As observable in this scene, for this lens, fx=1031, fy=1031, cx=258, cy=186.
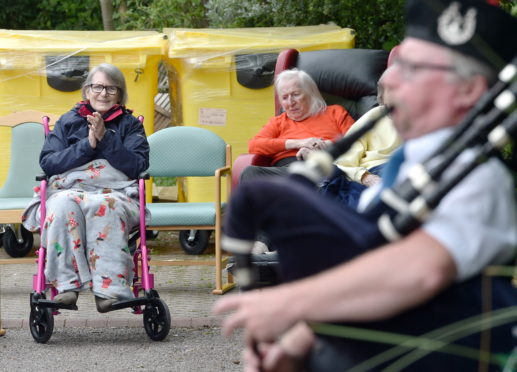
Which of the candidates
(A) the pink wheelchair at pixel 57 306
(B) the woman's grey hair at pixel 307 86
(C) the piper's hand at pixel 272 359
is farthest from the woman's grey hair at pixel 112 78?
(C) the piper's hand at pixel 272 359

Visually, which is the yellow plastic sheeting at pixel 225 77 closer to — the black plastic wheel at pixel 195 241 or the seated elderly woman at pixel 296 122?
the black plastic wheel at pixel 195 241

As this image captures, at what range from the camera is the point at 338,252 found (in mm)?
1554

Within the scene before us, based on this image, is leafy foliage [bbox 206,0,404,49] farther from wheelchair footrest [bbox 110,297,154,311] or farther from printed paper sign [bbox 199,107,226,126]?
wheelchair footrest [bbox 110,297,154,311]

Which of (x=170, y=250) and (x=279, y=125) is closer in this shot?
(x=279, y=125)

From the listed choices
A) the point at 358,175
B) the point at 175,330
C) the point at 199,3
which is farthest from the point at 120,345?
the point at 199,3

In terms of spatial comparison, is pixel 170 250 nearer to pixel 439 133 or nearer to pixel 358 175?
pixel 358 175

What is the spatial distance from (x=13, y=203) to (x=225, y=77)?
2476 mm

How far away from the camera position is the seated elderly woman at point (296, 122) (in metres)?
6.60

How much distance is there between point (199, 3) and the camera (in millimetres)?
12320

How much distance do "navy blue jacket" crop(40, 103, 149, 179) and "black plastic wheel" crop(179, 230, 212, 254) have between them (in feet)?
8.87

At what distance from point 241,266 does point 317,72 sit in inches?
215

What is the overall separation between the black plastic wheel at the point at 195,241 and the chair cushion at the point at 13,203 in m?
1.47

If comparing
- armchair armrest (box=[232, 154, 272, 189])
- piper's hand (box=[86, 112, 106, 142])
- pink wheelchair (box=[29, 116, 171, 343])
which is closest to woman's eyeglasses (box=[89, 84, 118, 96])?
piper's hand (box=[86, 112, 106, 142])

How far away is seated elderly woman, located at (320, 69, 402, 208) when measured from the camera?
5680mm
